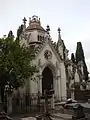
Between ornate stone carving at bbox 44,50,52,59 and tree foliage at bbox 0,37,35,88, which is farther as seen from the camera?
ornate stone carving at bbox 44,50,52,59

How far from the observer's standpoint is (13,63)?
866 inches

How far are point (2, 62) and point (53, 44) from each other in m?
12.5

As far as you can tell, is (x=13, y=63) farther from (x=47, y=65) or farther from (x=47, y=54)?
(x=47, y=65)

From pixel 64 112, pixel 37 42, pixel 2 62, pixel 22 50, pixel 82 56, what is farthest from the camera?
pixel 82 56

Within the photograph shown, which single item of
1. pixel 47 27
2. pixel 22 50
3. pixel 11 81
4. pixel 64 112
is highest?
pixel 47 27

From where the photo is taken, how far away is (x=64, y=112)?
19.3 metres

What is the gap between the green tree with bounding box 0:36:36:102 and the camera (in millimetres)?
21859

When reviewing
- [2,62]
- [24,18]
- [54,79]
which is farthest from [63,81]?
[2,62]

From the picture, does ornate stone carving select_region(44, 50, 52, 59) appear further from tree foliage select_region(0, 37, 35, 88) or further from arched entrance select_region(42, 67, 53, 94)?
tree foliage select_region(0, 37, 35, 88)

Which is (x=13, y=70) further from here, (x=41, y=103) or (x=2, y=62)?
(x=41, y=103)

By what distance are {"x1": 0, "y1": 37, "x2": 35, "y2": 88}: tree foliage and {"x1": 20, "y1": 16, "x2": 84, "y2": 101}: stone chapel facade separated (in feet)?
17.2

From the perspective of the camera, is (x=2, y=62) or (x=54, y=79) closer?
(x=2, y=62)

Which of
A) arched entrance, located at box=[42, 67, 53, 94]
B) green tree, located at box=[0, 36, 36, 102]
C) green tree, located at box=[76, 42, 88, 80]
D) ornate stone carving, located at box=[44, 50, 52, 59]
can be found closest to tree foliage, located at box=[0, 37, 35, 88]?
green tree, located at box=[0, 36, 36, 102]

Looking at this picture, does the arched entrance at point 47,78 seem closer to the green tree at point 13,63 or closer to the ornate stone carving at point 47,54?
the ornate stone carving at point 47,54
